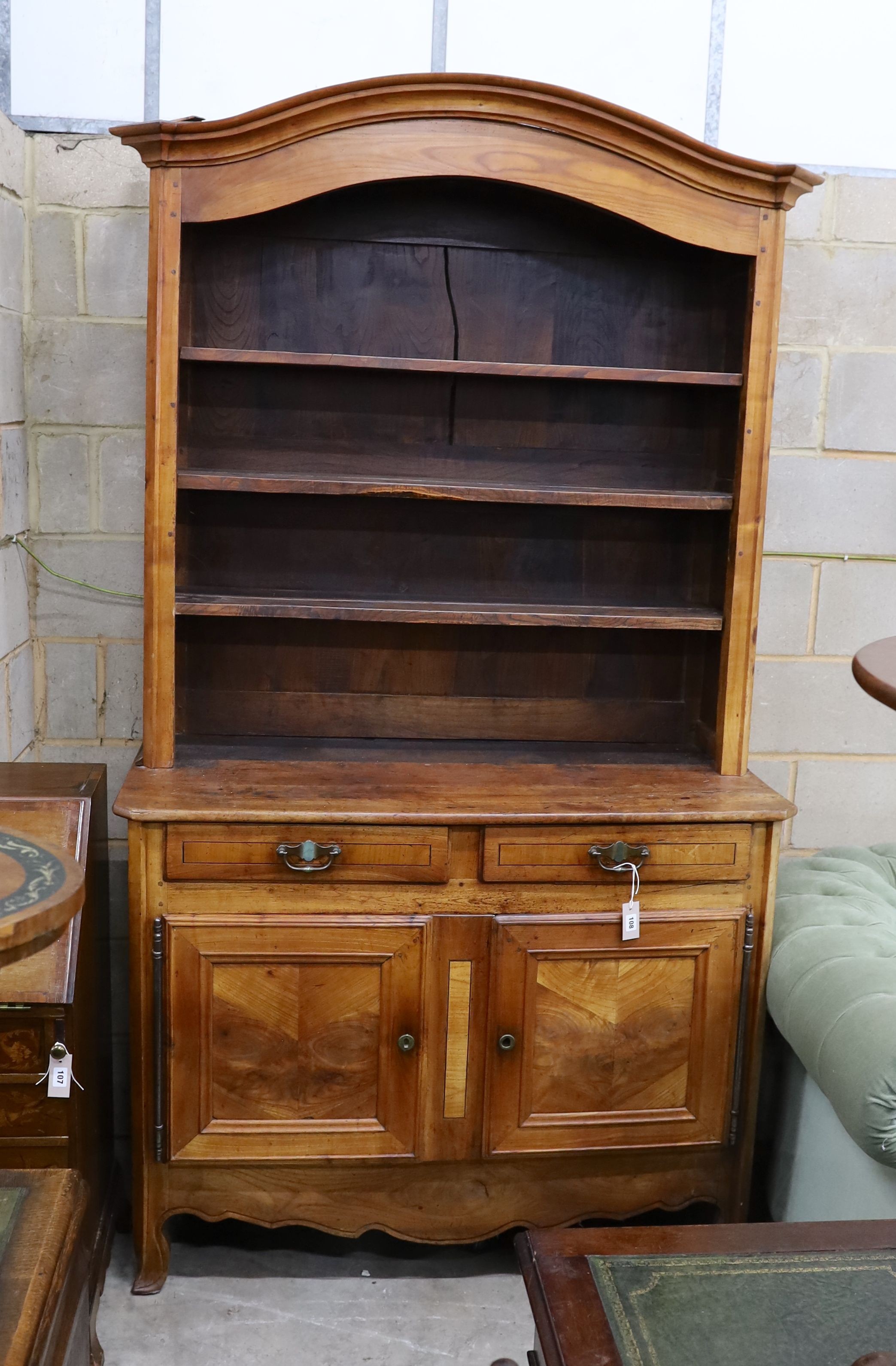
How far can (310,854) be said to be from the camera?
7.13 ft

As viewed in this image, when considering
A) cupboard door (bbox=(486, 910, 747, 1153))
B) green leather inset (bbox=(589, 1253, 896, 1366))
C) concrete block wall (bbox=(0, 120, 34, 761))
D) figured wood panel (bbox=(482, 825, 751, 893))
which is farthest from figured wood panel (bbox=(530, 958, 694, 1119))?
concrete block wall (bbox=(0, 120, 34, 761))

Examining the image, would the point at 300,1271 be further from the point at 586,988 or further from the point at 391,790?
the point at 391,790

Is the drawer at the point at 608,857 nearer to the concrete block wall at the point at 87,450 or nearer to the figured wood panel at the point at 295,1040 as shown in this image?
the figured wood panel at the point at 295,1040

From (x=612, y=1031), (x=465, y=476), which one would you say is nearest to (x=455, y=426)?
(x=465, y=476)

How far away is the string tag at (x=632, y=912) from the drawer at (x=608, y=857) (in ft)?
0.07

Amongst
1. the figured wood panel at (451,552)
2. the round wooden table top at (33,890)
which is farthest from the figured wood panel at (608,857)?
the round wooden table top at (33,890)

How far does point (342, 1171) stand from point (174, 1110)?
1.08 ft

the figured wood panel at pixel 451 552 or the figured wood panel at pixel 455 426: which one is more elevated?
the figured wood panel at pixel 455 426

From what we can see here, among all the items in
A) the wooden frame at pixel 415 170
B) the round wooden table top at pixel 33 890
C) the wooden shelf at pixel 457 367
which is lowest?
the round wooden table top at pixel 33 890

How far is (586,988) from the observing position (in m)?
2.29

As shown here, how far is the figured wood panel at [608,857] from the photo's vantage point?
87.9 inches

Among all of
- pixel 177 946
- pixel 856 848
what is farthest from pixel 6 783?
pixel 856 848

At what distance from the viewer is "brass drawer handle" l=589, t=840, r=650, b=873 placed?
2.24 meters

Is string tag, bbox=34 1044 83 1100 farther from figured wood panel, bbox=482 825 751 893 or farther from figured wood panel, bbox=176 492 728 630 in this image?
figured wood panel, bbox=176 492 728 630
